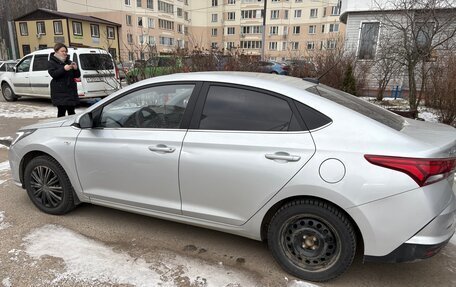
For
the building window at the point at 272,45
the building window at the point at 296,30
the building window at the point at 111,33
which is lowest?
the building window at the point at 272,45

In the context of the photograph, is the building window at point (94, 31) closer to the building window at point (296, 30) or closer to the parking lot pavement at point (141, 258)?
the building window at point (296, 30)

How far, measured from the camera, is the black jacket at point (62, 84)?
19.5 ft

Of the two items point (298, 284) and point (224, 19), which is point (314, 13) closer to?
point (224, 19)

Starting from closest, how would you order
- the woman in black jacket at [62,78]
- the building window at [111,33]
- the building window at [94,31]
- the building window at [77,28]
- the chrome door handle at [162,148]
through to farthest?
the chrome door handle at [162,148] < the woman in black jacket at [62,78] < the building window at [77,28] < the building window at [94,31] < the building window at [111,33]

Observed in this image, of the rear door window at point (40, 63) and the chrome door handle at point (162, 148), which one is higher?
the rear door window at point (40, 63)

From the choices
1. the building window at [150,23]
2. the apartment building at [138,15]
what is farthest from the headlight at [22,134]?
the building window at [150,23]

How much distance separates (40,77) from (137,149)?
1040 cm

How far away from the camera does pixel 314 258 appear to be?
2662 millimetres

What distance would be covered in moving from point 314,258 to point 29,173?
10.3 feet

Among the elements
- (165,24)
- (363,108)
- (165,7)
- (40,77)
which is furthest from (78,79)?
(165,7)

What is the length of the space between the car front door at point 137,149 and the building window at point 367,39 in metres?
14.2

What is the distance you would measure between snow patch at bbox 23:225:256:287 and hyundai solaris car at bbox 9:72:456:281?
14.0 inches

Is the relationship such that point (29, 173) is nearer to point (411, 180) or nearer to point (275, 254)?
point (275, 254)

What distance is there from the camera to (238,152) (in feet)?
8.79
